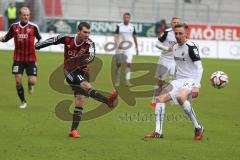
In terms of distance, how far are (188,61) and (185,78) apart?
1.09 ft

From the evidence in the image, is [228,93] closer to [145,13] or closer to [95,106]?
[95,106]

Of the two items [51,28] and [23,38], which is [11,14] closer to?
[51,28]

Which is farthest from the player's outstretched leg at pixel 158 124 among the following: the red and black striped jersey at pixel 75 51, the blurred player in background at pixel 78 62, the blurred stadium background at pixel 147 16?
the blurred stadium background at pixel 147 16

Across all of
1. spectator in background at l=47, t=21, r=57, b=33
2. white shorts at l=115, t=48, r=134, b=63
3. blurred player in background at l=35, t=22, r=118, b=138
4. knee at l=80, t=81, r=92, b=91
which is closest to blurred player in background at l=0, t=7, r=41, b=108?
blurred player in background at l=35, t=22, r=118, b=138

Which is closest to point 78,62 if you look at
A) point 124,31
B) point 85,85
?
point 85,85

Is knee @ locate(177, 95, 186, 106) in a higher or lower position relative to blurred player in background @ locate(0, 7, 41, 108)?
lower

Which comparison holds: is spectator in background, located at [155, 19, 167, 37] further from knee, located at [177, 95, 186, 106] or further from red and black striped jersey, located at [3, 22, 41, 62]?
knee, located at [177, 95, 186, 106]

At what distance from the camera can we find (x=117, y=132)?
13.4 metres

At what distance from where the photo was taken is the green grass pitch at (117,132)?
35.9 feet

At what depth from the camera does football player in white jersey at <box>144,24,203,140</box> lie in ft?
41.3

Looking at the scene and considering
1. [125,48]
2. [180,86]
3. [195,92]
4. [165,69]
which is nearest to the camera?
[195,92]

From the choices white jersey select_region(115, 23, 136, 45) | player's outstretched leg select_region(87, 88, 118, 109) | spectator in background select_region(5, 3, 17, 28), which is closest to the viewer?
player's outstretched leg select_region(87, 88, 118, 109)

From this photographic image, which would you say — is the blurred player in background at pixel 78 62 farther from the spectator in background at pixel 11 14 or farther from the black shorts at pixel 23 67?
the spectator in background at pixel 11 14

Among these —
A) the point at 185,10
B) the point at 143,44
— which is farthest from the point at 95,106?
the point at 185,10
